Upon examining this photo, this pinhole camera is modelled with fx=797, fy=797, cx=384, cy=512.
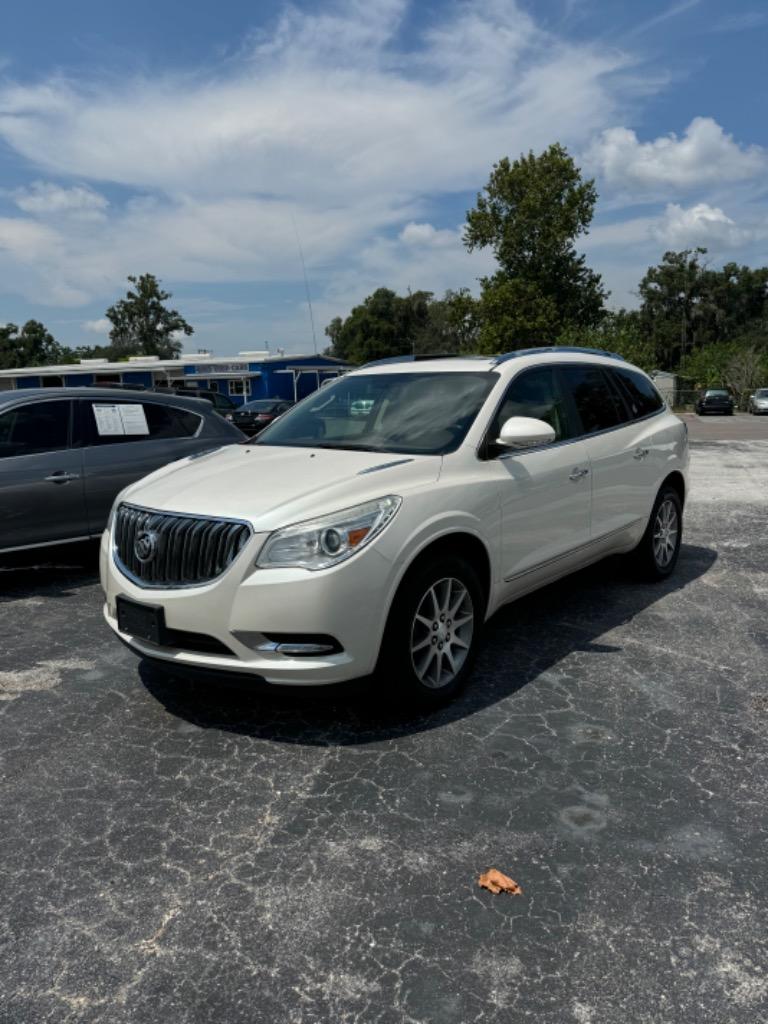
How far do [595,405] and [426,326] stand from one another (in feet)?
261

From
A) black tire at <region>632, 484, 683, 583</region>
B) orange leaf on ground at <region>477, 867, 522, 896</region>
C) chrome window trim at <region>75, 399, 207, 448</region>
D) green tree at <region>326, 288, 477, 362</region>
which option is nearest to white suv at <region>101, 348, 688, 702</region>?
black tire at <region>632, 484, 683, 583</region>

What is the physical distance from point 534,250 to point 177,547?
52602 millimetres

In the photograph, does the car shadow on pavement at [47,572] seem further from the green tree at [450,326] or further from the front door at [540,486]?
the green tree at [450,326]

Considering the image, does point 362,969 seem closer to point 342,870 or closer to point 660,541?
point 342,870

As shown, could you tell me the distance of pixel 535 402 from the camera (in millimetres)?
4711

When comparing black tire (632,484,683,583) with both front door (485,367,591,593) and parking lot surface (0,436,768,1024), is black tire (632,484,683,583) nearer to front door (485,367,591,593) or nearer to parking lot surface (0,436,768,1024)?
front door (485,367,591,593)

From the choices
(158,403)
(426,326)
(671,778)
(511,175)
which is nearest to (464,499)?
(671,778)

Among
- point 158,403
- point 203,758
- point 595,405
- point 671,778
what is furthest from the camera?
point 158,403

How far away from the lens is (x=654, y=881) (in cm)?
257

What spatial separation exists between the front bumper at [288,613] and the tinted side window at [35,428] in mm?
3426

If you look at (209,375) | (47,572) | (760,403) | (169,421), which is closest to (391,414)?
(169,421)

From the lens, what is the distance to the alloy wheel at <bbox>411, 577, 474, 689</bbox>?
3717 mm

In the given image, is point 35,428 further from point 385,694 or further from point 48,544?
point 385,694

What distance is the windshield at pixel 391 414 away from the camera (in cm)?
423
